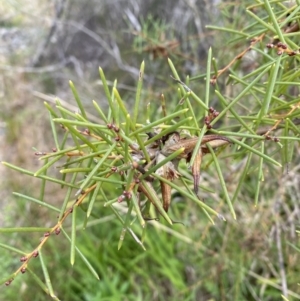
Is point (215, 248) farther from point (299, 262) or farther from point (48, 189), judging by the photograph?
point (48, 189)

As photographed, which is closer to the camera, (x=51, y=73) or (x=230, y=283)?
(x=230, y=283)

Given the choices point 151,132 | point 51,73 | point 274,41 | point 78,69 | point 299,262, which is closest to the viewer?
point 151,132

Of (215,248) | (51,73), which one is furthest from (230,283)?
(51,73)

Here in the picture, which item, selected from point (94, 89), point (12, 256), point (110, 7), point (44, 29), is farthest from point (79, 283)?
point (44, 29)

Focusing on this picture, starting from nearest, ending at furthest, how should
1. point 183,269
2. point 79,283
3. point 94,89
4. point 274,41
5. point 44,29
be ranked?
point 274,41 → point 183,269 → point 79,283 → point 94,89 → point 44,29

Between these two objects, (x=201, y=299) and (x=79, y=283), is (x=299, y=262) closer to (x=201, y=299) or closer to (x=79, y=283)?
(x=201, y=299)

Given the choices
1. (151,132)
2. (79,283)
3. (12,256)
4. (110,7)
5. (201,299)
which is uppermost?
(151,132)

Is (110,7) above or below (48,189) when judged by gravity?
above
